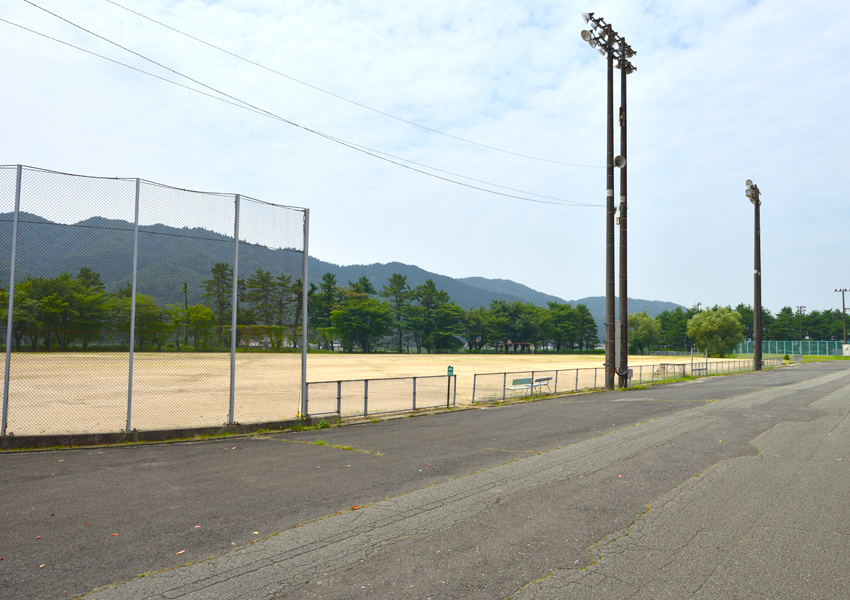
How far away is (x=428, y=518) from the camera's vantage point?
601cm

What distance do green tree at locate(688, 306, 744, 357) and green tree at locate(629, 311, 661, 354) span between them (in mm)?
56275

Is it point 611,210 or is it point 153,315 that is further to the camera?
point 611,210

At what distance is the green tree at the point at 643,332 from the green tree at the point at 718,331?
185 feet

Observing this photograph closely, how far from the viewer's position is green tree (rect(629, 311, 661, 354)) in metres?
154

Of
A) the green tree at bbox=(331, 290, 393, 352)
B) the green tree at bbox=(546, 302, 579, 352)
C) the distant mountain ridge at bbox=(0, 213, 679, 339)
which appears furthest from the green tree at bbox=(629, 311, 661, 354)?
the distant mountain ridge at bbox=(0, 213, 679, 339)

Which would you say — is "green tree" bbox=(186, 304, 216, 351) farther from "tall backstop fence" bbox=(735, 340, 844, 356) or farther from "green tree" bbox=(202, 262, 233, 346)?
"tall backstop fence" bbox=(735, 340, 844, 356)

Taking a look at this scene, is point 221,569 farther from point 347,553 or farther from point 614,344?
point 614,344

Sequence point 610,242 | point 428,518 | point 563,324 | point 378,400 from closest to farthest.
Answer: point 428,518 < point 378,400 < point 610,242 < point 563,324

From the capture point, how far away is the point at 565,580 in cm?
446

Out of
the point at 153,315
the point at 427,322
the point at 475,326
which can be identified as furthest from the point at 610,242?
the point at 475,326

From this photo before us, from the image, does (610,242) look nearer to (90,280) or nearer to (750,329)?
(90,280)

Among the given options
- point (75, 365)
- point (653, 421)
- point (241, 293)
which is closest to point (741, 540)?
point (653, 421)

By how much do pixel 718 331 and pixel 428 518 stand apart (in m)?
101

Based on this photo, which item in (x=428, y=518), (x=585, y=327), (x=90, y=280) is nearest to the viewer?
(x=428, y=518)
